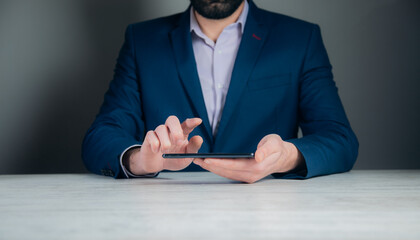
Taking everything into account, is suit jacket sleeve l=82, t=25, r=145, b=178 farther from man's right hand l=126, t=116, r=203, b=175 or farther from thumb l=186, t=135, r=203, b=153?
thumb l=186, t=135, r=203, b=153

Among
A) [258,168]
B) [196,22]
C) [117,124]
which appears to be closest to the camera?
[258,168]

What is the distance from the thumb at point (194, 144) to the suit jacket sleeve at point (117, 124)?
0.22 meters

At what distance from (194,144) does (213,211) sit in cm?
58

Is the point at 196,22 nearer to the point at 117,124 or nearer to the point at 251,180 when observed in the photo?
the point at 117,124

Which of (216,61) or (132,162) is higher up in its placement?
(216,61)

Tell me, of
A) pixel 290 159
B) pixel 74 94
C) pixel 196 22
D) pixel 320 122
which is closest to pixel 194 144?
pixel 290 159

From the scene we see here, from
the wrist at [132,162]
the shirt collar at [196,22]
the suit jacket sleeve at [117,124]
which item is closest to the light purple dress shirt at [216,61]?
the shirt collar at [196,22]

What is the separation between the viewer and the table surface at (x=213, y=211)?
2.04ft

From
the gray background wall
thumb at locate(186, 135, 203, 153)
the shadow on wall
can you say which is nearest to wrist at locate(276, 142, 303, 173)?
thumb at locate(186, 135, 203, 153)

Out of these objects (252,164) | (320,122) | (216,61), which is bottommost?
(320,122)

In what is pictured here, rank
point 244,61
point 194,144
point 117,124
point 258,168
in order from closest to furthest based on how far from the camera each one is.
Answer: point 258,168
point 194,144
point 117,124
point 244,61

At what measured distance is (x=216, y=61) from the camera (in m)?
2.09

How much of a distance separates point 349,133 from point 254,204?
3.33 ft

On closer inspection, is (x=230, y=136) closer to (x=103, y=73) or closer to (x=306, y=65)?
(x=306, y=65)
